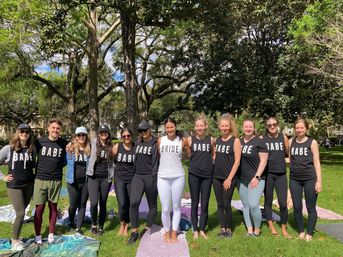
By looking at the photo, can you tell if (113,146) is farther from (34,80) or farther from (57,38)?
(34,80)

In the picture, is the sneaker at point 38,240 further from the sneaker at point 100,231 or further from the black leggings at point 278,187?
the black leggings at point 278,187

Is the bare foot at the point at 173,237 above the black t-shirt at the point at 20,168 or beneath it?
beneath

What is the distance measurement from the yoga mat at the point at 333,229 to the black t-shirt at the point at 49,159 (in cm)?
454

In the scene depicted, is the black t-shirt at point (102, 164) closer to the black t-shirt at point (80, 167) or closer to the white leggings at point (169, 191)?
the black t-shirt at point (80, 167)

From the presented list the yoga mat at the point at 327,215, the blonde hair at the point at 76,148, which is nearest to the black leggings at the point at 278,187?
the yoga mat at the point at 327,215

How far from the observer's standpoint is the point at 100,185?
5.99 meters

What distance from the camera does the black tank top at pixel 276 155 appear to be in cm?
589

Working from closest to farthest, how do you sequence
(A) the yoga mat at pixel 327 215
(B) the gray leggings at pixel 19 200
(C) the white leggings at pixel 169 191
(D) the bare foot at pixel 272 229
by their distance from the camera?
(B) the gray leggings at pixel 19 200
(C) the white leggings at pixel 169 191
(D) the bare foot at pixel 272 229
(A) the yoga mat at pixel 327 215

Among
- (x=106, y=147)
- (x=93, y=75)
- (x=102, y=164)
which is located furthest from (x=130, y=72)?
(x=102, y=164)

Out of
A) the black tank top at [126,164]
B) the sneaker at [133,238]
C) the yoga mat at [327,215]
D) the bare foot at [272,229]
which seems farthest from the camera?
the yoga mat at [327,215]

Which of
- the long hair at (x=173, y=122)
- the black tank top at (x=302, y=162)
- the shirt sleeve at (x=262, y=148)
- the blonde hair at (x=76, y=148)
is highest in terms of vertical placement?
the long hair at (x=173, y=122)

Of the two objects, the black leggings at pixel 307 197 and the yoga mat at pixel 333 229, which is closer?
the black leggings at pixel 307 197

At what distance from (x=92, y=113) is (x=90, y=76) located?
1.80 meters

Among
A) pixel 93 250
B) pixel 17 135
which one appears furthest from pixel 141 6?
pixel 93 250
